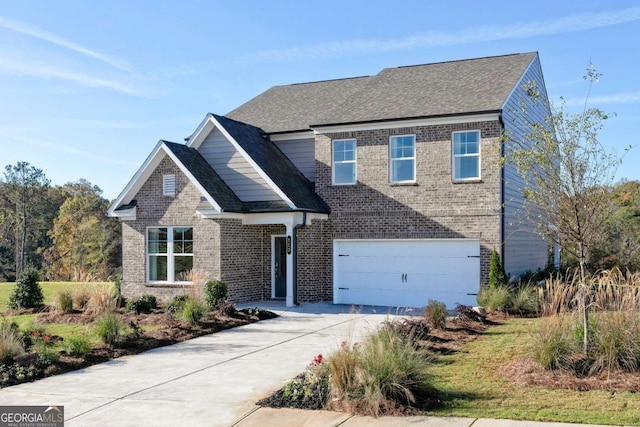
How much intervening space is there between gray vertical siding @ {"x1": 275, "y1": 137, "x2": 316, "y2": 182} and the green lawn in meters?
12.5

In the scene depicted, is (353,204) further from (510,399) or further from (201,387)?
(510,399)

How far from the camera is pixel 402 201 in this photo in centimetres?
1975

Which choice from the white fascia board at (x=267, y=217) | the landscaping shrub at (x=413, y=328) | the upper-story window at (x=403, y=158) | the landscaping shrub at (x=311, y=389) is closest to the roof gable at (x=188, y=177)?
the white fascia board at (x=267, y=217)

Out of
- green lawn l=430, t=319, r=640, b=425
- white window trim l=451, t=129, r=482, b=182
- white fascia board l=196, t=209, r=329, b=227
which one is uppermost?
white window trim l=451, t=129, r=482, b=182

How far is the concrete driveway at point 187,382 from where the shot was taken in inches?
320

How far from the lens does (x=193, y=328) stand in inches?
588

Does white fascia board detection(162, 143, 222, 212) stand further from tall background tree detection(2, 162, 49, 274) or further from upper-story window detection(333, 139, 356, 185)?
tall background tree detection(2, 162, 49, 274)

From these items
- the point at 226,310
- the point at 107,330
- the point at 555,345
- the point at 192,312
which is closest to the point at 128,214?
the point at 226,310

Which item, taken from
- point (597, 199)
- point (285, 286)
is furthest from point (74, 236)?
point (597, 199)

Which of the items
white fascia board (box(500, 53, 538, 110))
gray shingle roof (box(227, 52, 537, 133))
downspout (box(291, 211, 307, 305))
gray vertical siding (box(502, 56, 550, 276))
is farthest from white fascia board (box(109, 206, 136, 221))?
white fascia board (box(500, 53, 538, 110))

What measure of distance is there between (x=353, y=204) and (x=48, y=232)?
36.9m

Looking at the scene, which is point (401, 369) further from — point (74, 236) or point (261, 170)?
point (74, 236)

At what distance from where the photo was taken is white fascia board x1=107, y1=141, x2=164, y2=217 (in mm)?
20266

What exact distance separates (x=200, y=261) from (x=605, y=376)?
43.8 feet
